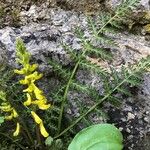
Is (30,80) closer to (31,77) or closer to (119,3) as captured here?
(31,77)

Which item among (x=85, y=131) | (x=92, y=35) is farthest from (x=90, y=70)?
(x=85, y=131)

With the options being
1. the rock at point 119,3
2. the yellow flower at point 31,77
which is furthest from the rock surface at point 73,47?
the yellow flower at point 31,77

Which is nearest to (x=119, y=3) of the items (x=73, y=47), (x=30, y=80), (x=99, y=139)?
(x=73, y=47)

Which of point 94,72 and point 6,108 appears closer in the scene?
point 6,108

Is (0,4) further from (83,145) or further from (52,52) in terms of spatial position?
(83,145)

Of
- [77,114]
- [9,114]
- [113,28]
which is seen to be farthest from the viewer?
[113,28]

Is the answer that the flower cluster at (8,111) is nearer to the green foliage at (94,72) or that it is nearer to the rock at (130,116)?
the green foliage at (94,72)
